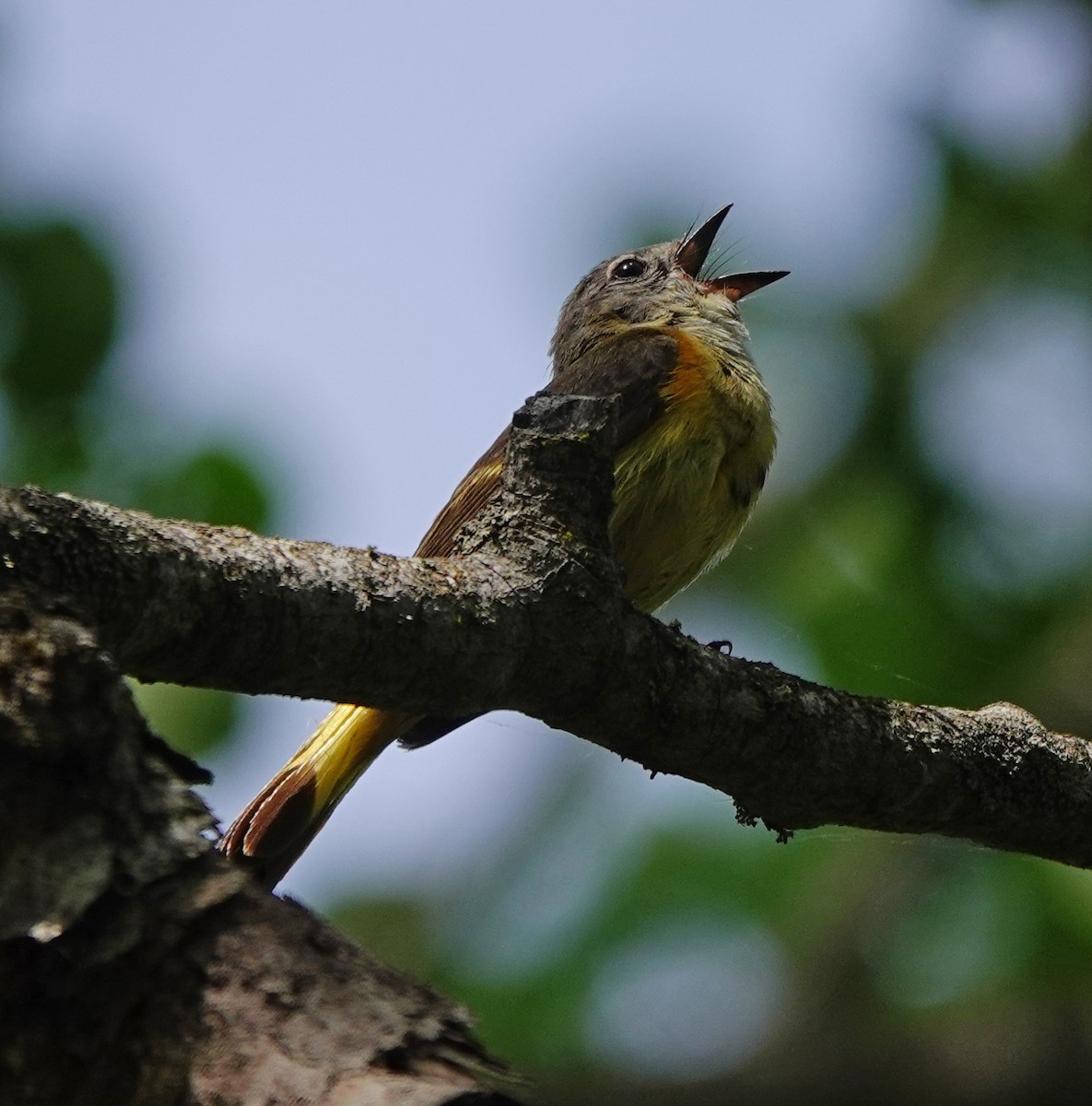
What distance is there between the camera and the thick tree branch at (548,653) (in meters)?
2.30

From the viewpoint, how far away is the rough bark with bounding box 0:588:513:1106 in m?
1.41

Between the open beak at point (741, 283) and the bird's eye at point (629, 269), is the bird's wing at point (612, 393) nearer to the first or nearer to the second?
the open beak at point (741, 283)

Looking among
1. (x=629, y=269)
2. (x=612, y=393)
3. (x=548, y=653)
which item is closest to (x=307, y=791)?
(x=548, y=653)

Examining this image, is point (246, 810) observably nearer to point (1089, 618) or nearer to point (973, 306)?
point (1089, 618)

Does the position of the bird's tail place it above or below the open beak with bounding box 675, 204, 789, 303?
below

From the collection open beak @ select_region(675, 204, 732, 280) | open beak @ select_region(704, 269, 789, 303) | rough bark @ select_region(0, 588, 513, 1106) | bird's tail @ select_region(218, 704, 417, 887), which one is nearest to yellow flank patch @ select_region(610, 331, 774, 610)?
bird's tail @ select_region(218, 704, 417, 887)

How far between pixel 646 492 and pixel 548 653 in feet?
6.47

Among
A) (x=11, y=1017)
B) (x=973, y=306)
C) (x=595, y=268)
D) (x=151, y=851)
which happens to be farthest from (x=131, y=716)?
(x=595, y=268)

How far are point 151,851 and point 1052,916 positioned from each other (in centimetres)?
455

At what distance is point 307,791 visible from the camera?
4.12 m

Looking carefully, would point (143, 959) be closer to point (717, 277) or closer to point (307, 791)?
point (307, 791)

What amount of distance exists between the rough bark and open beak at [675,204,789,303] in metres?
5.01

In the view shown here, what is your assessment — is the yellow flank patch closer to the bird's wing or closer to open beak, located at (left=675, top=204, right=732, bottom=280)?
the bird's wing

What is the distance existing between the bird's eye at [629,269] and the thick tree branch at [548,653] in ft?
12.0
